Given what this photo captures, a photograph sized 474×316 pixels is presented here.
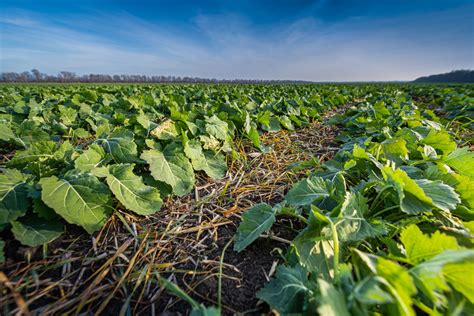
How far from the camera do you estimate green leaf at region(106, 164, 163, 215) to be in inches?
61.5

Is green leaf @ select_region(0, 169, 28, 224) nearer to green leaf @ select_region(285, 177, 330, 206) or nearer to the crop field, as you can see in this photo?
the crop field

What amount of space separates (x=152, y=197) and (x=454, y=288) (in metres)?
1.57

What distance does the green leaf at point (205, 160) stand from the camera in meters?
2.23

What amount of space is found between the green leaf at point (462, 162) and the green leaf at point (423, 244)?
3.90 feet

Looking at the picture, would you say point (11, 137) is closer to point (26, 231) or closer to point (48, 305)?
point (26, 231)

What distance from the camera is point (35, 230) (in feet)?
4.38

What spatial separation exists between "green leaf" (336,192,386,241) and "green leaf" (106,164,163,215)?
1.12 m

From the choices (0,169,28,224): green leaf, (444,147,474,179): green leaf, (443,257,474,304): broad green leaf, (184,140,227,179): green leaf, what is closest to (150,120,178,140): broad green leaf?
(184,140,227,179): green leaf

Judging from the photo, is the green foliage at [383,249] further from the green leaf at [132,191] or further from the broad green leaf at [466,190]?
the green leaf at [132,191]

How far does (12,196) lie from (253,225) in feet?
4.55

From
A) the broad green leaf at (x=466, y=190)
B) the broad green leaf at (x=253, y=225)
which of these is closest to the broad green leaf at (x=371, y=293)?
the broad green leaf at (x=253, y=225)

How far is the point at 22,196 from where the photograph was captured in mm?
1408

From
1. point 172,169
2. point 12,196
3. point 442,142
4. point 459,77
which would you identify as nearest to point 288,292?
point 172,169

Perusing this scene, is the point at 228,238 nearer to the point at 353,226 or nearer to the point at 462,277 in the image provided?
the point at 353,226
